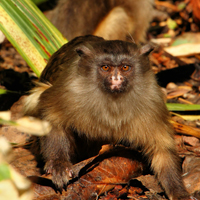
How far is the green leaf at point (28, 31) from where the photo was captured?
4621 millimetres

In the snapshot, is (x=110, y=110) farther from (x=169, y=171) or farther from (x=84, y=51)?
(x=169, y=171)

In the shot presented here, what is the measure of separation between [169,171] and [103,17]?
504 centimetres

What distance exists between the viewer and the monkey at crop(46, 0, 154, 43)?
25.5ft

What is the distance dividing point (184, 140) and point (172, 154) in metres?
0.72

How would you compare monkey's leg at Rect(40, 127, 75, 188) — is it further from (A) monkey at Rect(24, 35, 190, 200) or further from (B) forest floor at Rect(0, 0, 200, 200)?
(B) forest floor at Rect(0, 0, 200, 200)

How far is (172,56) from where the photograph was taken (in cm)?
714

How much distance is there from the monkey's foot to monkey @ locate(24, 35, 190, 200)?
0.04 feet

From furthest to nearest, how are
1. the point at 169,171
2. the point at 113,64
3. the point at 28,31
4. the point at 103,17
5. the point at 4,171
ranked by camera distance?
the point at 103,17 < the point at 28,31 < the point at 169,171 < the point at 113,64 < the point at 4,171

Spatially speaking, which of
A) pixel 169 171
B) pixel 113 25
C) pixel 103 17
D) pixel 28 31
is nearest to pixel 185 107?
pixel 169 171

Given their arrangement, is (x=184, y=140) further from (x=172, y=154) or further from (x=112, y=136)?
(x=112, y=136)

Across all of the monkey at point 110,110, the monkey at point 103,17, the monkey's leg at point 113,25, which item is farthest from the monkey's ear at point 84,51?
the monkey's leg at point 113,25

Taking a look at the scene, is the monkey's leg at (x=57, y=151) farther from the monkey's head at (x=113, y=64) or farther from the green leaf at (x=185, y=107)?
the green leaf at (x=185, y=107)

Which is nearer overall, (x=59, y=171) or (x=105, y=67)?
(x=59, y=171)

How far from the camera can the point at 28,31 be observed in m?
4.80
